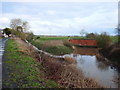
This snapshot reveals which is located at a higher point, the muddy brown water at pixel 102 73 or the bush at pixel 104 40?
the bush at pixel 104 40

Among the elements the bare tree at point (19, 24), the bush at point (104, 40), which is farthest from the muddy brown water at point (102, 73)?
the bare tree at point (19, 24)

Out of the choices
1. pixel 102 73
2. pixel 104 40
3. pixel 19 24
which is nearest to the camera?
pixel 102 73

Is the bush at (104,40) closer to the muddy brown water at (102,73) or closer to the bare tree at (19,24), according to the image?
the muddy brown water at (102,73)

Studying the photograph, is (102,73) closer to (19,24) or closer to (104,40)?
(104,40)

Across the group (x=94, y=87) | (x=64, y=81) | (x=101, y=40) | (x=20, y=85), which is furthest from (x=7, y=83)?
(x=101, y=40)

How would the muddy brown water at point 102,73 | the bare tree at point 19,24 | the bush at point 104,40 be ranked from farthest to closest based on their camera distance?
1. the bare tree at point 19,24
2. the bush at point 104,40
3. the muddy brown water at point 102,73

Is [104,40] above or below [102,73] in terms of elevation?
above

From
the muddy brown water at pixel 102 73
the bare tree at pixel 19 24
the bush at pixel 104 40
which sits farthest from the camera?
the bare tree at pixel 19 24

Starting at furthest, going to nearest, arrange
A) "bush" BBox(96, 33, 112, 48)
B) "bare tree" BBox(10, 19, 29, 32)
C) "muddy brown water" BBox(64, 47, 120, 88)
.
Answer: "bare tree" BBox(10, 19, 29, 32) → "bush" BBox(96, 33, 112, 48) → "muddy brown water" BBox(64, 47, 120, 88)

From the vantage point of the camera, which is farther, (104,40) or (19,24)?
(19,24)

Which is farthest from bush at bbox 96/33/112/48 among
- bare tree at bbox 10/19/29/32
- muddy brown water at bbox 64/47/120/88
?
bare tree at bbox 10/19/29/32

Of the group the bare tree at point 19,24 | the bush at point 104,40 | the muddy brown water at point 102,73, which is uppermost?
the bare tree at point 19,24

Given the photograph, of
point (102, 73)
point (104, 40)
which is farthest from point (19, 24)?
point (102, 73)

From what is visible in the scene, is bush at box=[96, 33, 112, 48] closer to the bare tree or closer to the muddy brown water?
the muddy brown water
